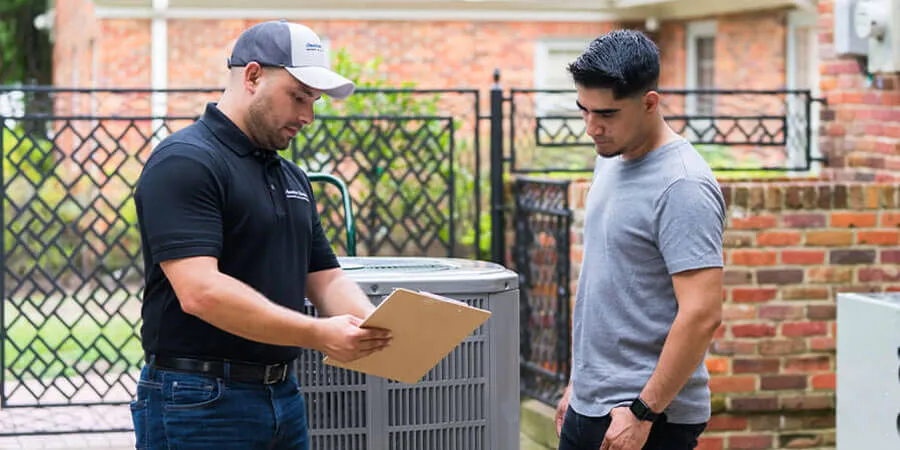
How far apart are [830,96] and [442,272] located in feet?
13.1

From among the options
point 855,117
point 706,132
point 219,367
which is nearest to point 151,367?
point 219,367

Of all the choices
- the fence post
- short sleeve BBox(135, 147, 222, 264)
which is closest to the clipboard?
short sleeve BBox(135, 147, 222, 264)

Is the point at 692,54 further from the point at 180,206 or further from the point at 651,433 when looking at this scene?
the point at 180,206

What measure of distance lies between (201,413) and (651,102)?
134 centimetres

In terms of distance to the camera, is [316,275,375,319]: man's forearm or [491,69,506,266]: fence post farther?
[491,69,506,266]: fence post

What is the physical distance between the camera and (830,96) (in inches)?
317

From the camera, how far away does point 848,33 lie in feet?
24.6

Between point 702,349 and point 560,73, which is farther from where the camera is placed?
point 560,73

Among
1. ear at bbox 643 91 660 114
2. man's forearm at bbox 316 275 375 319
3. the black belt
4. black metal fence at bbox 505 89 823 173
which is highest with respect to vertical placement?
black metal fence at bbox 505 89 823 173

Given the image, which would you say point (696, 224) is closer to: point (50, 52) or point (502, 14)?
point (502, 14)

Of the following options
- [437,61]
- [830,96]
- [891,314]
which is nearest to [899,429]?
[891,314]

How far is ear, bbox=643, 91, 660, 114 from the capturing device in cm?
364

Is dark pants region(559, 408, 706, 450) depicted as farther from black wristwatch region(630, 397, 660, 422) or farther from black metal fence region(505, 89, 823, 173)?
black metal fence region(505, 89, 823, 173)

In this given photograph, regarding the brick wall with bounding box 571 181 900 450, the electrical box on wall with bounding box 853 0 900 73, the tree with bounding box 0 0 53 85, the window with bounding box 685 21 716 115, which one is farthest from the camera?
the tree with bounding box 0 0 53 85
